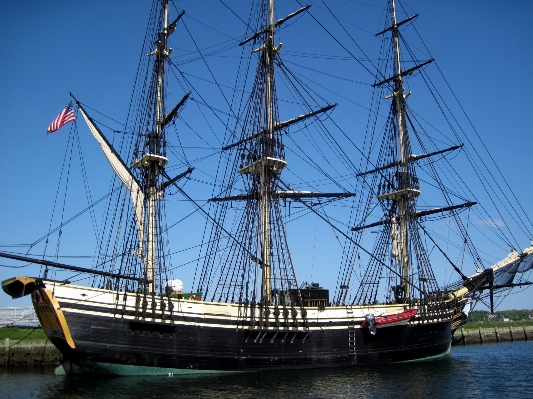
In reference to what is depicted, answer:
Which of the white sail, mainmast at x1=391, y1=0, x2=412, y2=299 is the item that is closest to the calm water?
the white sail

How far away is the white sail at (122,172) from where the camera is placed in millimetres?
37828

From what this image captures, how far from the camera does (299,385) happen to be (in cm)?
2698

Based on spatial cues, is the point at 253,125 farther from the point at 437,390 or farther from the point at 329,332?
the point at 437,390

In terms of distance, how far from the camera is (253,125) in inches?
1626

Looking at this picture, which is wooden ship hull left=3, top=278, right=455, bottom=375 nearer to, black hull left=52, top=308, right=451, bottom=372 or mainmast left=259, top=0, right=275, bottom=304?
black hull left=52, top=308, right=451, bottom=372

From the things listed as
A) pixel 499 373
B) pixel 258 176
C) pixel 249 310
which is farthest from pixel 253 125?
pixel 499 373

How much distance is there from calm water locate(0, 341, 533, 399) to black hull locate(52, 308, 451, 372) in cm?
95

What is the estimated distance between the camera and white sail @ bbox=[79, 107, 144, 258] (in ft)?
124

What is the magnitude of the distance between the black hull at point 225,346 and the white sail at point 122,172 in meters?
11.0

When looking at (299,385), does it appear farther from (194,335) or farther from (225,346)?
(194,335)

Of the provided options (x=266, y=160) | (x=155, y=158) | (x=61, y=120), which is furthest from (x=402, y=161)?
(x=61, y=120)

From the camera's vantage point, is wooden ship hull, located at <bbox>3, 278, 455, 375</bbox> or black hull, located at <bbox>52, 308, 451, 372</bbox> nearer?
A: wooden ship hull, located at <bbox>3, 278, 455, 375</bbox>

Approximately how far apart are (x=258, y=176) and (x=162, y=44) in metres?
12.4

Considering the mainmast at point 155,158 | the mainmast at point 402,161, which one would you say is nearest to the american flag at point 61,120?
the mainmast at point 155,158
